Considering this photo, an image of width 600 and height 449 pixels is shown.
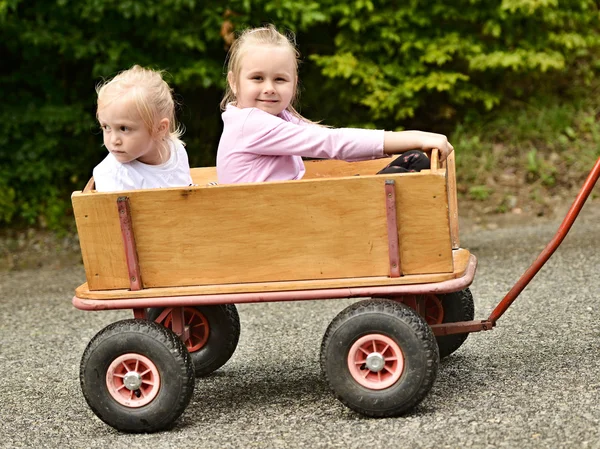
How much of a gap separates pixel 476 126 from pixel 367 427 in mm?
6028

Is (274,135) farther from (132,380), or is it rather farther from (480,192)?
(480,192)

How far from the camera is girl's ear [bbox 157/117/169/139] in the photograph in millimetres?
3668

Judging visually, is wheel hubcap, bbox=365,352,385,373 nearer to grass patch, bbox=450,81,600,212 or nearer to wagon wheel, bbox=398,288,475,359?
wagon wheel, bbox=398,288,475,359

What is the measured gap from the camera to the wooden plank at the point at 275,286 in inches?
131

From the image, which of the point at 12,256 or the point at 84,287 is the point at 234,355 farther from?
the point at 12,256

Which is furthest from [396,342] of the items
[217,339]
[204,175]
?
[204,175]

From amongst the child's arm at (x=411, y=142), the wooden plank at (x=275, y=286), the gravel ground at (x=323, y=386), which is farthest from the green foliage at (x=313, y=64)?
the wooden plank at (x=275, y=286)

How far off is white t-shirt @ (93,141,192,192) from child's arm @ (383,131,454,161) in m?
0.86

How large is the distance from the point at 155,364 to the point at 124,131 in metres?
0.86

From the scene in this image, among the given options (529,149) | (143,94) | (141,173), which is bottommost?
(529,149)

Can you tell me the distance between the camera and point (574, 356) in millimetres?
3955

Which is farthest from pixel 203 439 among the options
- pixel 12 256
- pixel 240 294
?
pixel 12 256

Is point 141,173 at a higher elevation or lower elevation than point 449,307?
higher

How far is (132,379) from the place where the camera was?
11.2ft
